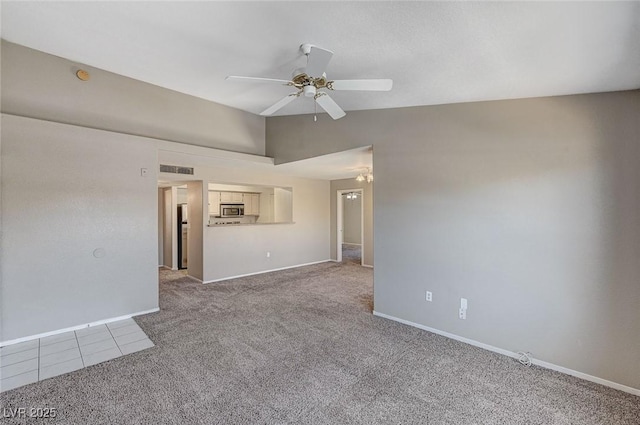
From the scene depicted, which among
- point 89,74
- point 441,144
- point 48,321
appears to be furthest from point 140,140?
point 441,144

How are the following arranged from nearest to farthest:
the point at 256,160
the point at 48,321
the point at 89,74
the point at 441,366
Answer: the point at 441,366 < the point at 48,321 < the point at 89,74 < the point at 256,160

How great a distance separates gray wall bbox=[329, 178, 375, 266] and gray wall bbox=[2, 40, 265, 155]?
3.28 meters

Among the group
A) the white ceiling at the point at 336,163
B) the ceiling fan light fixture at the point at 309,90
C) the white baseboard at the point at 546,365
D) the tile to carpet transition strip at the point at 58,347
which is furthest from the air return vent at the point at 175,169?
A: the white baseboard at the point at 546,365

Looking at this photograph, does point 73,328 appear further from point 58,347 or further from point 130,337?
point 130,337

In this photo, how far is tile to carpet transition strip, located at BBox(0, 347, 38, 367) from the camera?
8.54 feet

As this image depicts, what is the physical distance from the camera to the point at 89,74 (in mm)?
3412

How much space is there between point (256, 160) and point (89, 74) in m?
2.48

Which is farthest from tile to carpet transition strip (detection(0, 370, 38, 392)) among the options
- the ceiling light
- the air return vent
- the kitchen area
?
the ceiling light

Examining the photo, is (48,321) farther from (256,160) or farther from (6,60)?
(256,160)

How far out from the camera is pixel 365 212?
7.21 m

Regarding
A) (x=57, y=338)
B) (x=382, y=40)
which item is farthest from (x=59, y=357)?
(x=382, y=40)

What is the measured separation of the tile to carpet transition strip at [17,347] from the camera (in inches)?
109

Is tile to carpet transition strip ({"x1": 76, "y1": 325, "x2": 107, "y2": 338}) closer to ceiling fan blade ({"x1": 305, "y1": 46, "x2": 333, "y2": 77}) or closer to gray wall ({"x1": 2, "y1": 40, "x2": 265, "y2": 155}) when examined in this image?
gray wall ({"x1": 2, "y1": 40, "x2": 265, "y2": 155})

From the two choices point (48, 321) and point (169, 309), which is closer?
point (48, 321)
